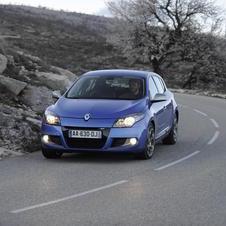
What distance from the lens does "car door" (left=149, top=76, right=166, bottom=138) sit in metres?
12.3

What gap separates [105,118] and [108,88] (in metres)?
1.41

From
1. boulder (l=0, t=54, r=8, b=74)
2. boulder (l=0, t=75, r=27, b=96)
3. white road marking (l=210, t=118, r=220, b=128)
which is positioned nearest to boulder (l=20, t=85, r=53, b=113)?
boulder (l=0, t=75, r=27, b=96)

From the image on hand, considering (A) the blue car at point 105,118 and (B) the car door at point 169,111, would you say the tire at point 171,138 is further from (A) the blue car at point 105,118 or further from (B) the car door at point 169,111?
(A) the blue car at point 105,118

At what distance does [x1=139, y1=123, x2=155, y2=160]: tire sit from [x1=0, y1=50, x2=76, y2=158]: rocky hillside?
8.10ft

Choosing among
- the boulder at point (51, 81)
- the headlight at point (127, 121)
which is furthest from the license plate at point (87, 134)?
the boulder at point (51, 81)

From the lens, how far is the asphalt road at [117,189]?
7.21 metres

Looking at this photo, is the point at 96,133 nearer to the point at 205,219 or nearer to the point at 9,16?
the point at 205,219

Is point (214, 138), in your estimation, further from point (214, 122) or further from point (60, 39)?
point (60, 39)

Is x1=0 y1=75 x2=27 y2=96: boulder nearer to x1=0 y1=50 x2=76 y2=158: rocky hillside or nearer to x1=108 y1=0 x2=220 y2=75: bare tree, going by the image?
x1=0 y1=50 x2=76 y2=158: rocky hillside

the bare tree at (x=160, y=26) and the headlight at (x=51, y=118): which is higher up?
the headlight at (x=51, y=118)

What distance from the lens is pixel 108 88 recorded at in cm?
1242

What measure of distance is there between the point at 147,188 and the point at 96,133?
230 centimetres

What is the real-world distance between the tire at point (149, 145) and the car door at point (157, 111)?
0.36 m

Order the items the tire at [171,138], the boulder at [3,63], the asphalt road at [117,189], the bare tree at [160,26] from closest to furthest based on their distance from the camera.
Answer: the asphalt road at [117,189] → the tire at [171,138] → the boulder at [3,63] → the bare tree at [160,26]
